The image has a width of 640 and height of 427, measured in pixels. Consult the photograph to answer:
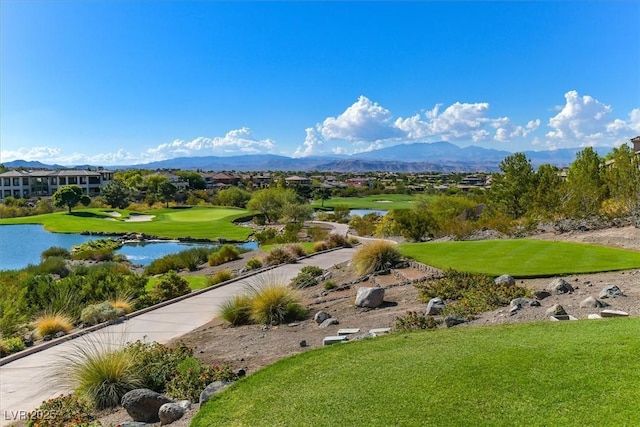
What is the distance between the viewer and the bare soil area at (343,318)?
829 cm

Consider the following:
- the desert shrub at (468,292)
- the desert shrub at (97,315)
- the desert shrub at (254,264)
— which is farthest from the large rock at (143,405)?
the desert shrub at (254,264)

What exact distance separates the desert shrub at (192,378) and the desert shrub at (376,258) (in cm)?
863

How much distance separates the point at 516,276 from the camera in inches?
477

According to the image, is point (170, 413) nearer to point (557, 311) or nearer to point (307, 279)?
point (557, 311)

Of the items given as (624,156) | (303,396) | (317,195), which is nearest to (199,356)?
(303,396)

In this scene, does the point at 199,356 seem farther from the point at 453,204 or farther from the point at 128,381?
the point at 453,204

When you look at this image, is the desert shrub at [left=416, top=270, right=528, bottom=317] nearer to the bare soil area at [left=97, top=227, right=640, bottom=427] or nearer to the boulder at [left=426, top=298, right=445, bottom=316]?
the boulder at [left=426, top=298, right=445, bottom=316]

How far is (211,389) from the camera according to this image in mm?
6395

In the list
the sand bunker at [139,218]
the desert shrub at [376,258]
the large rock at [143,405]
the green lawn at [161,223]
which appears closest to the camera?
the large rock at [143,405]

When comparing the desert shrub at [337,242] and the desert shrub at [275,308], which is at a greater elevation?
the desert shrub at [275,308]

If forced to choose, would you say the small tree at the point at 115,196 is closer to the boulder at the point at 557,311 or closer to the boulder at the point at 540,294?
the boulder at the point at 540,294

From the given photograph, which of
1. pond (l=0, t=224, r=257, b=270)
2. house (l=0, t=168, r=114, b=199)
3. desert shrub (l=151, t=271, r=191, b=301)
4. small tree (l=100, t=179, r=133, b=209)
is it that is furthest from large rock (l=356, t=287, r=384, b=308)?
house (l=0, t=168, r=114, b=199)

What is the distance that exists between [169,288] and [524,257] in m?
10.5

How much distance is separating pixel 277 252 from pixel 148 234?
32.5 m
